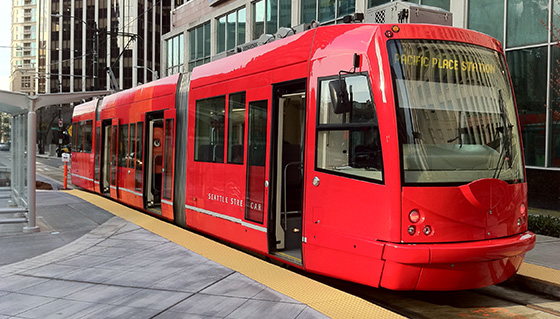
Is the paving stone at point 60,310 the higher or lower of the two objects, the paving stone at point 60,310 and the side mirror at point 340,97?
the lower

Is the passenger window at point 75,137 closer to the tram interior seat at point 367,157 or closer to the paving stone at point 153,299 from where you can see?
the paving stone at point 153,299

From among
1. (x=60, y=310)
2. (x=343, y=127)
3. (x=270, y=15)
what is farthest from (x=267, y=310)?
(x=270, y=15)

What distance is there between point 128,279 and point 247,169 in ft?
7.27

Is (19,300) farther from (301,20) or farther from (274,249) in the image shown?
(301,20)

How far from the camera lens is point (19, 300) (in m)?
5.41

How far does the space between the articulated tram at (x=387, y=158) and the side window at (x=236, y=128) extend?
5.5 inches

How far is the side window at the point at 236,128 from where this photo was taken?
7.72 m

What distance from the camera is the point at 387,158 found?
5309mm

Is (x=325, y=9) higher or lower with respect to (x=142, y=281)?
higher

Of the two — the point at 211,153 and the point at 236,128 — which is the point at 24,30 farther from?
the point at 236,128

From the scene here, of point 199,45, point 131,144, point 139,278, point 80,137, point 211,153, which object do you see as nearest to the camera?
point 139,278

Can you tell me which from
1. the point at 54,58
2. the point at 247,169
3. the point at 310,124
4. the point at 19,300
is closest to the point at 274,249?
the point at 247,169

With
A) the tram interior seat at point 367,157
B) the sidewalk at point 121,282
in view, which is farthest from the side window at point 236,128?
the tram interior seat at point 367,157

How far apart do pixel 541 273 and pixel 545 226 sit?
137 inches
